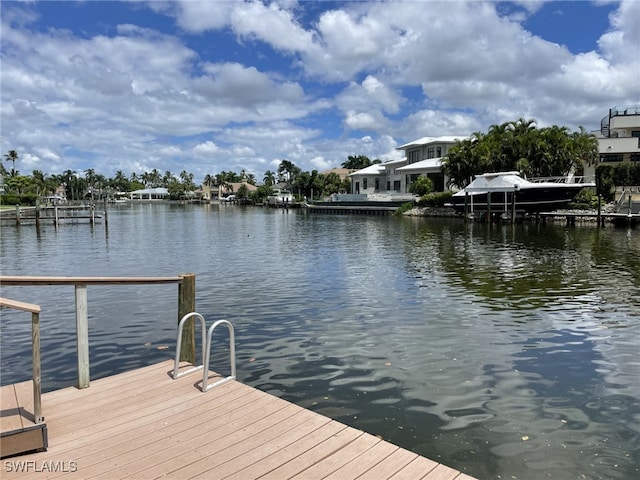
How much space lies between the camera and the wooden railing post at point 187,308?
6668 millimetres

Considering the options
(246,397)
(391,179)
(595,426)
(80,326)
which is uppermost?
(391,179)

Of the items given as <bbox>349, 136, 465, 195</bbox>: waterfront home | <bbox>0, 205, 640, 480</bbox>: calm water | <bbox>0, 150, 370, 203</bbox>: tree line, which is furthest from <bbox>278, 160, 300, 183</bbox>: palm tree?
<bbox>0, 205, 640, 480</bbox>: calm water

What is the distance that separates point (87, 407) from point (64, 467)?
1.28 m

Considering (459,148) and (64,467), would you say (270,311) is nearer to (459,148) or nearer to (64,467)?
(64,467)

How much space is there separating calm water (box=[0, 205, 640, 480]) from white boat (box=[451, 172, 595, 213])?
29.1 m

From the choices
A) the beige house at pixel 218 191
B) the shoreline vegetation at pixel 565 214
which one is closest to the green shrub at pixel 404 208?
the shoreline vegetation at pixel 565 214

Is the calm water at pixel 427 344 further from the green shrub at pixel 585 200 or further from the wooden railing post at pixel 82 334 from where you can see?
the green shrub at pixel 585 200

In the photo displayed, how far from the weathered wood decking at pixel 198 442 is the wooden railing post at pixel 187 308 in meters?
1.10

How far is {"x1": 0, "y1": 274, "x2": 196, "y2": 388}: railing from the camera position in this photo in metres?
4.68

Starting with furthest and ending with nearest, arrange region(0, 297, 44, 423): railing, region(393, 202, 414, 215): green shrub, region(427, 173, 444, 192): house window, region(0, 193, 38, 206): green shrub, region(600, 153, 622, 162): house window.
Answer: region(0, 193, 38, 206): green shrub → region(427, 173, 444, 192): house window → region(393, 202, 414, 215): green shrub → region(600, 153, 622, 162): house window → region(0, 297, 44, 423): railing

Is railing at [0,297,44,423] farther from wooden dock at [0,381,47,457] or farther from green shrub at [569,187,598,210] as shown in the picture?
green shrub at [569,187,598,210]

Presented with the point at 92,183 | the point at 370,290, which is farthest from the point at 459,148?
the point at 92,183

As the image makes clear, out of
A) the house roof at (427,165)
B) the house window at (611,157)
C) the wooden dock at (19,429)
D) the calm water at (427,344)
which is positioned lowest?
the calm water at (427,344)

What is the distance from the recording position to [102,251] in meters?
26.5
